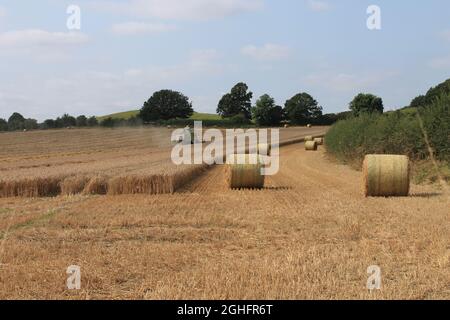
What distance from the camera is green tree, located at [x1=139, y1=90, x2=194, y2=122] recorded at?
413 ft

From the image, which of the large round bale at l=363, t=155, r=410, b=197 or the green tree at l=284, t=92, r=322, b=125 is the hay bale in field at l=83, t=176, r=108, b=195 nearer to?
the large round bale at l=363, t=155, r=410, b=197

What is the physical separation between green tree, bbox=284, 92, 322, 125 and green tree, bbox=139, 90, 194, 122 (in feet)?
71.4

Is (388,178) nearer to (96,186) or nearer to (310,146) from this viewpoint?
(96,186)

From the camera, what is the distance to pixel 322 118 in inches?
4641

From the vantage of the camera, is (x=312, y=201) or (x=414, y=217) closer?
(x=414, y=217)

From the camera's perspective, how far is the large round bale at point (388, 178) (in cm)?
1764

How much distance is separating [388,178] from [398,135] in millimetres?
11363

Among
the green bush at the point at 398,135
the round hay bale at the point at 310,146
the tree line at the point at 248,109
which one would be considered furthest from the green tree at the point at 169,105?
the green bush at the point at 398,135

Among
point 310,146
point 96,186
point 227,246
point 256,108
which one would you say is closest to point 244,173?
point 96,186

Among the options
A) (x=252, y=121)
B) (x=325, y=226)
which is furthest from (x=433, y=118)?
(x=252, y=121)
